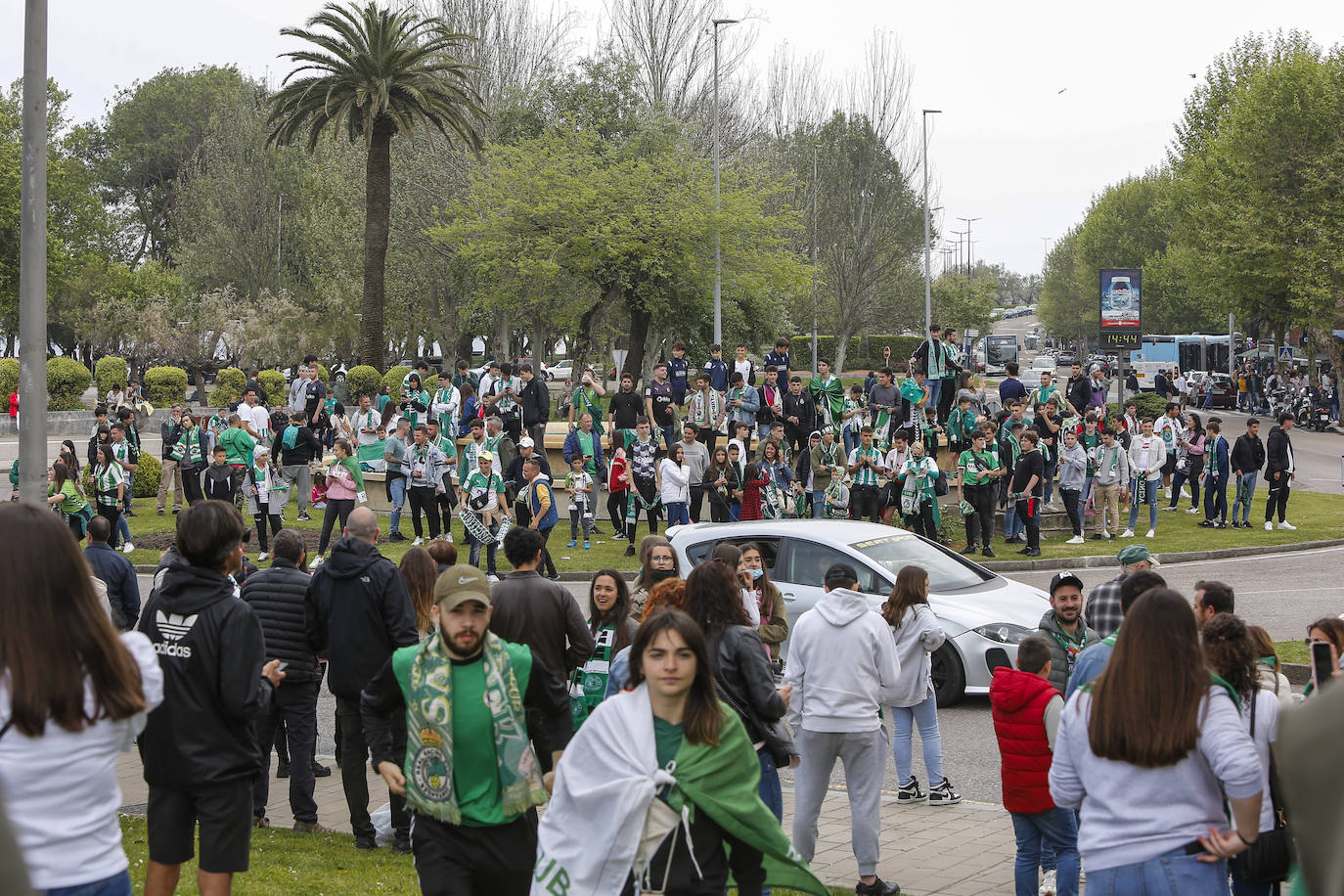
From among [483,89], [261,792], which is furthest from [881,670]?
[483,89]

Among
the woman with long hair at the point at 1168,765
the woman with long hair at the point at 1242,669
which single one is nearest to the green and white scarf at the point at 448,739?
the woman with long hair at the point at 1168,765

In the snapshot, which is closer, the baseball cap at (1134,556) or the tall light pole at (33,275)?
the baseball cap at (1134,556)

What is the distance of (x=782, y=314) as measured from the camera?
162ft

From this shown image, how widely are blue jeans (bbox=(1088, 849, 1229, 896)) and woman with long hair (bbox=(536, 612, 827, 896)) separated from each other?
113cm

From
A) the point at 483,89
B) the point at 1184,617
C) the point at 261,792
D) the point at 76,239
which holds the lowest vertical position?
the point at 261,792

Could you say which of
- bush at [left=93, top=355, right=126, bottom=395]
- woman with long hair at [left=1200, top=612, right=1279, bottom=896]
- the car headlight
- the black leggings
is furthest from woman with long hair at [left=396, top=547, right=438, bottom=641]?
bush at [left=93, top=355, right=126, bottom=395]

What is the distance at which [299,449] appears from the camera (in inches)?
875

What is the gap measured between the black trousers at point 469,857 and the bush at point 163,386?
4207 centimetres

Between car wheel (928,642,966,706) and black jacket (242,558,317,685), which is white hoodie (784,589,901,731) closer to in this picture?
black jacket (242,558,317,685)

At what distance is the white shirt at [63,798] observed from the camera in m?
3.61

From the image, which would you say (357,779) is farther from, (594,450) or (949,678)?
(594,450)

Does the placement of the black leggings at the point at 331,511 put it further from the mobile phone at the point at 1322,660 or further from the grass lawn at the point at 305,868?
the mobile phone at the point at 1322,660

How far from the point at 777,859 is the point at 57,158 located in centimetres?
6979

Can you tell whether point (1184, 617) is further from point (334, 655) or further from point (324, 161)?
point (324, 161)
